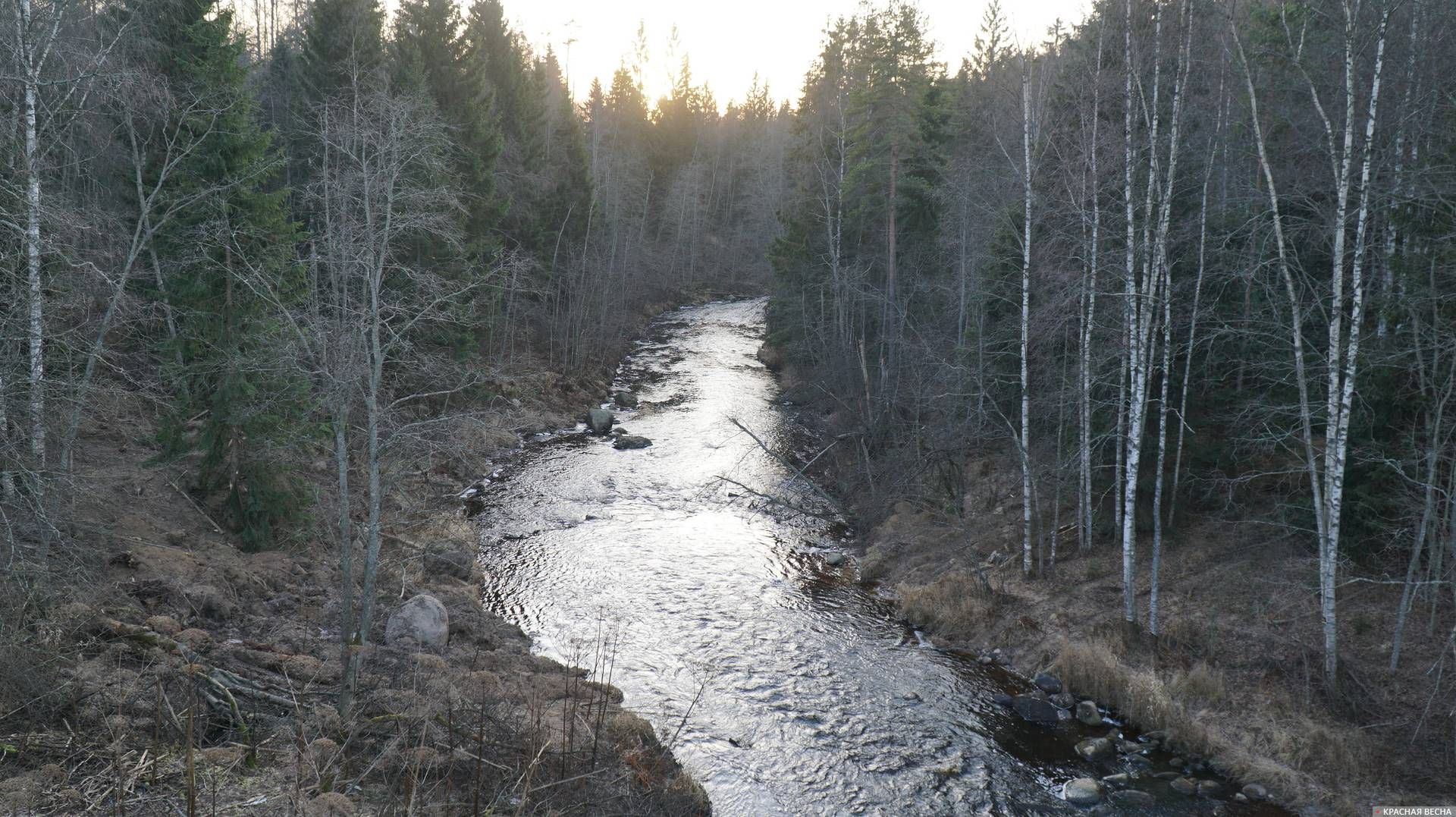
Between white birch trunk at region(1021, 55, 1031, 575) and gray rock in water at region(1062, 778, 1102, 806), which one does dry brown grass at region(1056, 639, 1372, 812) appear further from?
white birch trunk at region(1021, 55, 1031, 575)

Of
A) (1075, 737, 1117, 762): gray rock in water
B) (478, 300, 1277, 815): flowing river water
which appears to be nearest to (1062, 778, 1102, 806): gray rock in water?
(478, 300, 1277, 815): flowing river water

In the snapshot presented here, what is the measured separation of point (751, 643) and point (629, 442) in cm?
1345

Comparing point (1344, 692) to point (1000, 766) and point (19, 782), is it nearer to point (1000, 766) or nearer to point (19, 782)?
point (1000, 766)

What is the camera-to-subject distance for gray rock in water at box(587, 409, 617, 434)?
28172 millimetres

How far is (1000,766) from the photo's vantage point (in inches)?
419

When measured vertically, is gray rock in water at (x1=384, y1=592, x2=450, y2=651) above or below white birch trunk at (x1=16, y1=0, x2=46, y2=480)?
below

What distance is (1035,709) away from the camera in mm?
12000

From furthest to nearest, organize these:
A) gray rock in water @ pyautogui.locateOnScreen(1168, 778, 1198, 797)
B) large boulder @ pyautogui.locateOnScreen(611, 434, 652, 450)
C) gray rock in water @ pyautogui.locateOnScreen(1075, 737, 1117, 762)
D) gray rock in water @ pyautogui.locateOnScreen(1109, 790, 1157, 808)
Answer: large boulder @ pyautogui.locateOnScreen(611, 434, 652, 450) → gray rock in water @ pyautogui.locateOnScreen(1075, 737, 1117, 762) → gray rock in water @ pyautogui.locateOnScreen(1168, 778, 1198, 797) → gray rock in water @ pyautogui.locateOnScreen(1109, 790, 1157, 808)

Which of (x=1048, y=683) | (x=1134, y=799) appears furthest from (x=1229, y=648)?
(x=1134, y=799)

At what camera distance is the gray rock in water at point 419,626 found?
12.2m

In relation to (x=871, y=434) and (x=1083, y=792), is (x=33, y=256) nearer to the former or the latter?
(x=1083, y=792)

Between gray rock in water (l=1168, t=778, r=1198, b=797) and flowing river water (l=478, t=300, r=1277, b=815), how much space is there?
168 mm

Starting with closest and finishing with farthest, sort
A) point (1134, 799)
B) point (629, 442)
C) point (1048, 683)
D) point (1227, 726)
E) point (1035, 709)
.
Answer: point (1134, 799)
point (1227, 726)
point (1035, 709)
point (1048, 683)
point (629, 442)

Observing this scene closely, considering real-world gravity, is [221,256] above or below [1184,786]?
above
